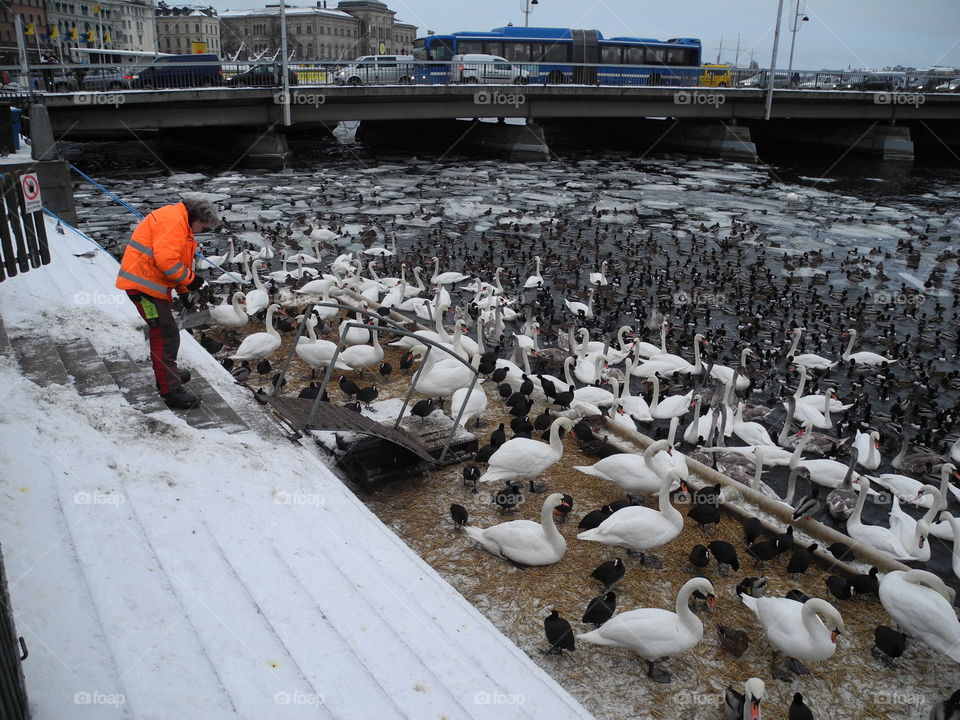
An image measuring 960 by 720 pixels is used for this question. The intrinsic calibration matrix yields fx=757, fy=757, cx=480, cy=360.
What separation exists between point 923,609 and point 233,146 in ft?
127

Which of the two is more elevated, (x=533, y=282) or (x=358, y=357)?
(x=358, y=357)

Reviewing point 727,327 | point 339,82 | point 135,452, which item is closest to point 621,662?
point 135,452

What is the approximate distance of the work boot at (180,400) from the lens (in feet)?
21.5

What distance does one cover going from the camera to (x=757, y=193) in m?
32.6

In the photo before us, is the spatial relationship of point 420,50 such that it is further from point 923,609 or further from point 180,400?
point 923,609

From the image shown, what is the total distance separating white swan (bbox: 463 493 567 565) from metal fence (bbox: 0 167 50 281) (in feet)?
20.9

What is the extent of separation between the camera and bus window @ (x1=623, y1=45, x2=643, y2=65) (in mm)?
49250

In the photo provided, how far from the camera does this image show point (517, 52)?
48.3m

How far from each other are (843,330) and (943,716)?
10.7 m

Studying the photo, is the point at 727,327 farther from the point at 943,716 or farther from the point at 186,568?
the point at 186,568

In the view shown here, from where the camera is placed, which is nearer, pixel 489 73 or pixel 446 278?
pixel 446 278

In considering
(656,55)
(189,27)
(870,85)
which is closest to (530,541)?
(656,55)

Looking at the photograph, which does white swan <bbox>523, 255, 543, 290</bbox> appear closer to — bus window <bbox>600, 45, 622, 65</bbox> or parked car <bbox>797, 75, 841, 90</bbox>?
bus window <bbox>600, 45, 622, 65</bbox>

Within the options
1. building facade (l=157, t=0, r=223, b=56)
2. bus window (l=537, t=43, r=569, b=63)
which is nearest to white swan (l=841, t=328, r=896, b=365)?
bus window (l=537, t=43, r=569, b=63)
